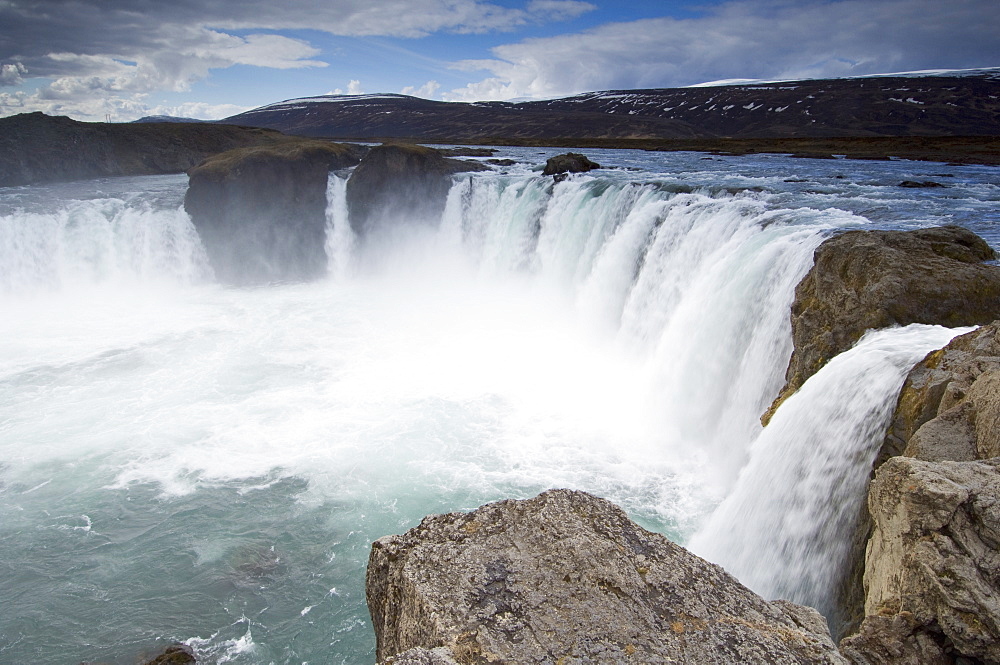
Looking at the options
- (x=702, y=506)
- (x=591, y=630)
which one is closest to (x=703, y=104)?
(x=702, y=506)

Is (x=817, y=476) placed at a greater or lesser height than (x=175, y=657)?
greater

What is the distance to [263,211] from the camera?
28781 mm

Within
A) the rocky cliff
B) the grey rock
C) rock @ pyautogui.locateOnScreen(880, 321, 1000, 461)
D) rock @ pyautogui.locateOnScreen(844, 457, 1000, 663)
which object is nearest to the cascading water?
rock @ pyautogui.locateOnScreen(880, 321, 1000, 461)

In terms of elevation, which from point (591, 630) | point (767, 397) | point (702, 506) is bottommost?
point (702, 506)

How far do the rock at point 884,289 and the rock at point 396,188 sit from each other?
21.6 metres

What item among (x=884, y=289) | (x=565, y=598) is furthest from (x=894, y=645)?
(x=884, y=289)

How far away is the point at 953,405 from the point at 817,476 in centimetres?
170

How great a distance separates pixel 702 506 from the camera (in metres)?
10.4

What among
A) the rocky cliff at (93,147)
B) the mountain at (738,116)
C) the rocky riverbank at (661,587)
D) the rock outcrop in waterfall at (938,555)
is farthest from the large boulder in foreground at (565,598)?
the mountain at (738,116)

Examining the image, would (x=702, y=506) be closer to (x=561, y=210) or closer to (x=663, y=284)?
(x=663, y=284)

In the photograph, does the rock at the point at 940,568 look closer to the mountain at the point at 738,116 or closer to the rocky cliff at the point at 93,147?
the rocky cliff at the point at 93,147

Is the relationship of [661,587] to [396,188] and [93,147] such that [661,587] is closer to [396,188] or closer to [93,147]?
[396,188]

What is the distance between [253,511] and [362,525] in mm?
2119

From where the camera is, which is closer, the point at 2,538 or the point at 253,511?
the point at 2,538
